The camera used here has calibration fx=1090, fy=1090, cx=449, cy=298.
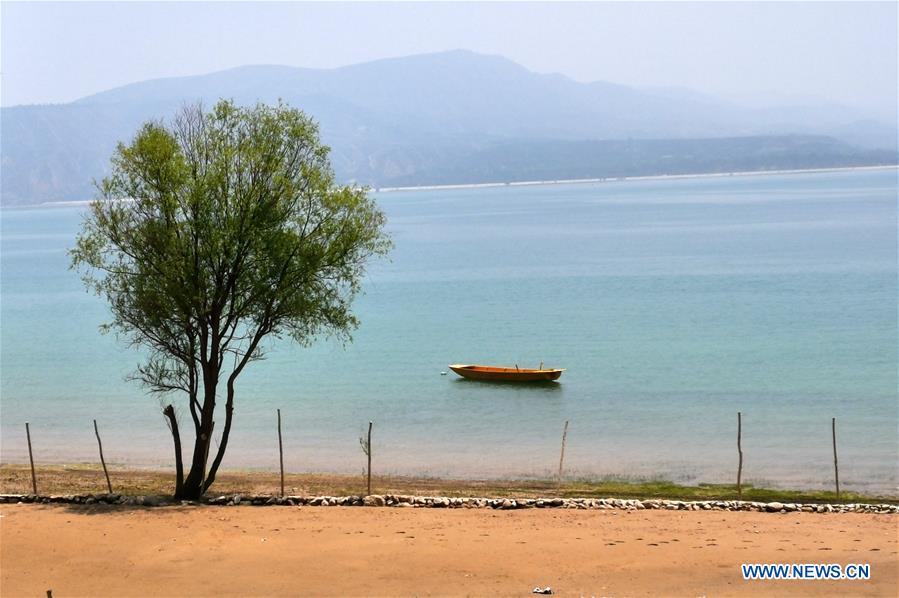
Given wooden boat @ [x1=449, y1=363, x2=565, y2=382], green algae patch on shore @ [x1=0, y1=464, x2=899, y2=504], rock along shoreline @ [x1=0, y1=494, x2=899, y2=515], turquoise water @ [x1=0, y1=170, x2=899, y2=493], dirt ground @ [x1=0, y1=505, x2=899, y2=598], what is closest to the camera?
dirt ground @ [x1=0, y1=505, x2=899, y2=598]

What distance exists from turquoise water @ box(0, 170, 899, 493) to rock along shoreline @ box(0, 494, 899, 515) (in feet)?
20.4

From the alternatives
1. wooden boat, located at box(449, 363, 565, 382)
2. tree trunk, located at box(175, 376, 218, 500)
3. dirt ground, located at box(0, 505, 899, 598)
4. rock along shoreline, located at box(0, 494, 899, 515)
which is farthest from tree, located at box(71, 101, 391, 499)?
wooden boat, located at box(449, 363, 565, 382)

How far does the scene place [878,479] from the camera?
90.2 feet

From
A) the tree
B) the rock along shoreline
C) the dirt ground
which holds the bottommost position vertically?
the rock along shoreline

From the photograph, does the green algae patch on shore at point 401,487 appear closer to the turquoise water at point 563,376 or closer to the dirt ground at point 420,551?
the turquoise water at point 563,376

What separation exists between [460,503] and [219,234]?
7.06 metres

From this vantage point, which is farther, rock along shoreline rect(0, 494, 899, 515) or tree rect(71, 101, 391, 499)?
tree rect(71, 101, 391, 499)

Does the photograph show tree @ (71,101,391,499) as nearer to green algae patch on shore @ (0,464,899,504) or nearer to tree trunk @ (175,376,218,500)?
tree trunk @ (175,376,218,500)

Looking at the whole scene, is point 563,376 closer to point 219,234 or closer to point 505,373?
point 505,373

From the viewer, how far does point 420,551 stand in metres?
17.4

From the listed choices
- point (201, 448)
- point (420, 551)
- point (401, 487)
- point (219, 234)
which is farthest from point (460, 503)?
point (219, 234)

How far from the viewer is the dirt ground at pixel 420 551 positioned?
51.6 feet

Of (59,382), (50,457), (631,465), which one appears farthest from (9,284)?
(631,465)

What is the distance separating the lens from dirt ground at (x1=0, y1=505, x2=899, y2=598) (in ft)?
51.6
